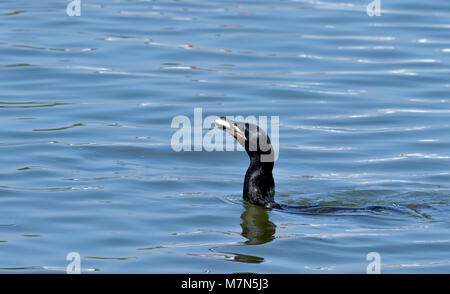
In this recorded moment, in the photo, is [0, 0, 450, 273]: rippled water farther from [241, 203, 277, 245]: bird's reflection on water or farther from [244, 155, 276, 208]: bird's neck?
[244, 155, 276, 208]: bird's neck

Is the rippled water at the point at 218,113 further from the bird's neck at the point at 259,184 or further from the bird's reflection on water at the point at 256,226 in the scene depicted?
the bird's neck at the point at 259,184

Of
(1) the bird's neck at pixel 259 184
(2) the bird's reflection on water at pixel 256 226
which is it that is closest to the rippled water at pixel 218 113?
(2) the bird's reflection on water at pixel 256 226

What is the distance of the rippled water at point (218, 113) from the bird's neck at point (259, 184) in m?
0.15

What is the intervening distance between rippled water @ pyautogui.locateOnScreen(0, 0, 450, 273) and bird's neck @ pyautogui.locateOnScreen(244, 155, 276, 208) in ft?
0.51

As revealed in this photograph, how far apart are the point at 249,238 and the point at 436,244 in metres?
1.81

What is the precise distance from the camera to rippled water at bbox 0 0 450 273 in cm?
962

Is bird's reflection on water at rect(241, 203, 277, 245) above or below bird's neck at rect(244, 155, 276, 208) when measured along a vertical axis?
below

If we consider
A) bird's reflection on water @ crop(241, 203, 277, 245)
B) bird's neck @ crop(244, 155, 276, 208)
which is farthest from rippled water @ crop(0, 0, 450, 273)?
bird's neck @ crop(244, 155, 276, 208)

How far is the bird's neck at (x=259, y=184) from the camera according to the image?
417 inches

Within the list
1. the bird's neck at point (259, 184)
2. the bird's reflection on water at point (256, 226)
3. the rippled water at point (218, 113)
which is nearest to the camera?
the rippled water at point (218, 113)

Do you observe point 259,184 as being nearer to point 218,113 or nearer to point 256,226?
point 256,226

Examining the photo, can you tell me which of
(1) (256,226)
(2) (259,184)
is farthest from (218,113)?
(1) (256,226)

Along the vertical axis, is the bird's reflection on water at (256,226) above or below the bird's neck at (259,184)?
below
